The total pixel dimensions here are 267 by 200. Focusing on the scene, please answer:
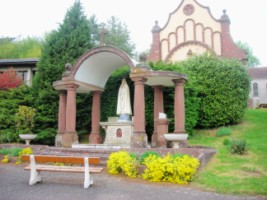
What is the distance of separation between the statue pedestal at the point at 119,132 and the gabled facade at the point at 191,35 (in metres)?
16.1

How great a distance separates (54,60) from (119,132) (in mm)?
7657

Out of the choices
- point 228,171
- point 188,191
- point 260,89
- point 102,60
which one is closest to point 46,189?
point 188,191

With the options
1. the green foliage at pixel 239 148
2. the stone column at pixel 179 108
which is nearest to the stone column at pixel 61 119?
the stone column at pixel 179 108

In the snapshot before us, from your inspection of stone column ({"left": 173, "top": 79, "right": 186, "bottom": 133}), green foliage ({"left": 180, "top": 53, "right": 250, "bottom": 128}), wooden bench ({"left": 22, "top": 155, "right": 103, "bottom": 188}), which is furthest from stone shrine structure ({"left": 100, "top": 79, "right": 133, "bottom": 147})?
wooden bench ({"left": 22, "top": 155, "right": 103, "bottom": 188})

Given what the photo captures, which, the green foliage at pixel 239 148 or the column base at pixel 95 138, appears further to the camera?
the column base at pixel 95 138

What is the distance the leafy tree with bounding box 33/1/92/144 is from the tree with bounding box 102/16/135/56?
60.3ft

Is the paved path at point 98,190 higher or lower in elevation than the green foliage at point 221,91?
lower

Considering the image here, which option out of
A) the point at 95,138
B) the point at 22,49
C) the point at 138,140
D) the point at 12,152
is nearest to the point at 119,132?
the point at 95,138

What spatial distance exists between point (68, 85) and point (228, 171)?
8.88 metres

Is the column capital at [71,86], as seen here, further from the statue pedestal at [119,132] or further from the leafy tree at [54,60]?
the leafy tree at [54,60]

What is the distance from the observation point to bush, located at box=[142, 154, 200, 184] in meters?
7.79

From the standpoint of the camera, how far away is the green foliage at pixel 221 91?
1744 centimetres

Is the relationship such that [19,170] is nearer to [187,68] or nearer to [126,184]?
[126,184]

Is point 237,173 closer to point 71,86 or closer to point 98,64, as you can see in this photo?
point 71,86
